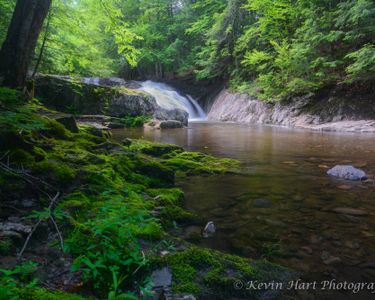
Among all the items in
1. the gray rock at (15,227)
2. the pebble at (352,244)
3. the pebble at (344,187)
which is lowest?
the pebble at (352,244)

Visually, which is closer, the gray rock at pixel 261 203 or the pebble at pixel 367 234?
the pebble at pixel 367 234

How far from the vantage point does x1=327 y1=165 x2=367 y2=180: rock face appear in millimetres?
5076

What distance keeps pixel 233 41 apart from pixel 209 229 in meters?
23.3

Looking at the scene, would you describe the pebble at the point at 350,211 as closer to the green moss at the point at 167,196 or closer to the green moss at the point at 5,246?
the green moss at the point at 167,196

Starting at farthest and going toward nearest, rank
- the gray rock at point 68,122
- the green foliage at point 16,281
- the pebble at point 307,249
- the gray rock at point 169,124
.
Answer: the gray rock at point 169,124
the gray rock at point 68,122
the pebble at point 307,249
the green foliage at point 16,281

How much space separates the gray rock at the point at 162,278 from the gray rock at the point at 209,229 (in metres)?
1.02

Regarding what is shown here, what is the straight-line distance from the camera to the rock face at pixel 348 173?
508 centimetres

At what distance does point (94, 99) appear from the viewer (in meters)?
14.7

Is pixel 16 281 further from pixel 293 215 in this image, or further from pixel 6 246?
pixel 293 215

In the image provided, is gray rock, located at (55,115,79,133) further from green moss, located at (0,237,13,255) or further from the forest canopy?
green moss, located at (0,237,13,255)

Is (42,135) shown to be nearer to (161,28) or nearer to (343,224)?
(343,224)

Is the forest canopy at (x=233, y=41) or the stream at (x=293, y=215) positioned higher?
the forest canopy at (x=233, y=41)

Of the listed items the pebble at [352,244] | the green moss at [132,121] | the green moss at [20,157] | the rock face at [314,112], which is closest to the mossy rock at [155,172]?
the green moss at [20,157]

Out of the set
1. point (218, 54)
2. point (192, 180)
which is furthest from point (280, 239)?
point (218, 54)
